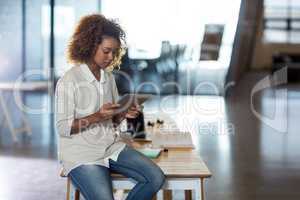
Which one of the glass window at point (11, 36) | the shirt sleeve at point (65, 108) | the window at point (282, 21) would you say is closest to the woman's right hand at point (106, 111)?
the shirt sleeve at point (65, 108)

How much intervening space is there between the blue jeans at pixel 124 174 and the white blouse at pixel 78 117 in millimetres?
38

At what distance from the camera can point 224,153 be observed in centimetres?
514

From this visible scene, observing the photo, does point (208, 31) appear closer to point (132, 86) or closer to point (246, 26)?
point (246, 26)

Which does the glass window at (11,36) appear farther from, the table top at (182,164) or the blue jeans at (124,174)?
the blue jeans at (124,174)

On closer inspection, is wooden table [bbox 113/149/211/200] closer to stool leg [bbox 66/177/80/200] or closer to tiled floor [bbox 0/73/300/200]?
stool leg [bbox 66/177/80/200]

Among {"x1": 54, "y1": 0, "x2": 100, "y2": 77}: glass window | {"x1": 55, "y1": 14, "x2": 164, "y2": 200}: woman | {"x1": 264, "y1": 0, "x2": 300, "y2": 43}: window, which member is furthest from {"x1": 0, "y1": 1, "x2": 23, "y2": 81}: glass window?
{"x1": 264, "y1": 0, "x2": 300, "y2": 43}: window

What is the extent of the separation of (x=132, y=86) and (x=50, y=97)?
2.02 meters

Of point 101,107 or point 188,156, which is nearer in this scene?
point 101,107

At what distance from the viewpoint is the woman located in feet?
6.98

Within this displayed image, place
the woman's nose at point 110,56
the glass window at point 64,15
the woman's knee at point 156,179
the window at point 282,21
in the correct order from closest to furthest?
the woman's knee at point 156,179 < the woman's nose at point 110,56 < the glass window at point 64,15 < the window at point 282,21

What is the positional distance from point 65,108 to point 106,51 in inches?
13.2

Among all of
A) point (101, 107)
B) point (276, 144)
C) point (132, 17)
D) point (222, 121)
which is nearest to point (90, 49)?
point (101, 107)

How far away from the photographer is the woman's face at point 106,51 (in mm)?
2238

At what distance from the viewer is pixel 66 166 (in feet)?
7.12
